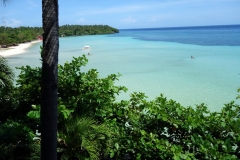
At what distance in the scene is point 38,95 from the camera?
3473 millimetres

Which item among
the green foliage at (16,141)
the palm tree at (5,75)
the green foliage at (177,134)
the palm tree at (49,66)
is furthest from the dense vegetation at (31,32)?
the palm tree at (49,66)

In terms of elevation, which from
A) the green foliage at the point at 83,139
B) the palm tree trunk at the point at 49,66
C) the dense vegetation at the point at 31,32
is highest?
the dense vegetation at the point at 31,32

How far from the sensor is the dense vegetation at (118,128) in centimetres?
253

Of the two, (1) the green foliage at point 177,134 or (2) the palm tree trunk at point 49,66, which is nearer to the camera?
(2) the palm tree trunk at point 49,66

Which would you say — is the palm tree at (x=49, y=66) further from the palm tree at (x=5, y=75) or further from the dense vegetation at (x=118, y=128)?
the palm tree at (x=5, y=75)

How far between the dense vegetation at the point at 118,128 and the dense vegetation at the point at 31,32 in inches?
450

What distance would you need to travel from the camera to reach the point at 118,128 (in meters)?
3.07

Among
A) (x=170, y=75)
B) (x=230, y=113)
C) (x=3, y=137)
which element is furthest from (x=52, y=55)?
(x=170, y=75)

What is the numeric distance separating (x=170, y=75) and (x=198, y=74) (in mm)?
1778

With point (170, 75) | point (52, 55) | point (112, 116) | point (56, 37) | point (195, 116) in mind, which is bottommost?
point (170, 75)

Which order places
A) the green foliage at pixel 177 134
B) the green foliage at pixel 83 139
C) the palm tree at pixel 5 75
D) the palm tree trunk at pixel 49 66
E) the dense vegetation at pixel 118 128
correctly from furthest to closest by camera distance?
the palm tree at pixel 5 75
the green foliage at pixel 83 139
the dense vegetation at pixel 118 128
the green foliage at pixel 177 134
the palm tree trunk at pixel 49 66

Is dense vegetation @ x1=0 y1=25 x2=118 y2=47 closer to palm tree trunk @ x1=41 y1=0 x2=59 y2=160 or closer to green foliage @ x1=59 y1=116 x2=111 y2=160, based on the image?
green foliage @ x1=59 y1=116 x2=111 y2=160

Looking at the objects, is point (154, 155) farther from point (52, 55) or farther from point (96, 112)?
point (52, 55)

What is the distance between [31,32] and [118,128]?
57717 millimetres
